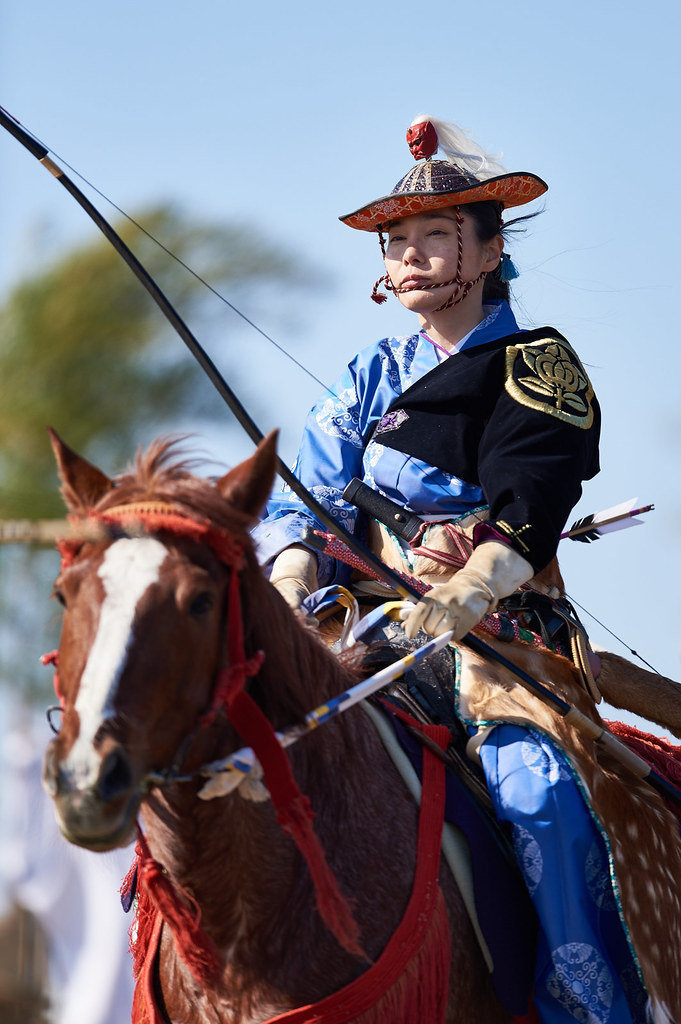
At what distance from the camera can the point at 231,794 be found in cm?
243

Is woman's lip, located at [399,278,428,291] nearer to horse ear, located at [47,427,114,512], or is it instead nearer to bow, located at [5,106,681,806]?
bow, located at [5,106,681,806]

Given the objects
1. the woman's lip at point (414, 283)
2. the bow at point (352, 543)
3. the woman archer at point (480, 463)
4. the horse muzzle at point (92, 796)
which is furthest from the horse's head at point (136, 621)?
the woman's lip at point (414, 283)

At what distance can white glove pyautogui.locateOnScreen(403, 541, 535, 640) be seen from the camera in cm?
279

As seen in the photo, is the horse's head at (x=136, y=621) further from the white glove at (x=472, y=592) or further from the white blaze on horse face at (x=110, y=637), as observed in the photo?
the white glove at (x=472, y=592)

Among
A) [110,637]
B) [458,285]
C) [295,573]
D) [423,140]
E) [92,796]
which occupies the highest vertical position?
[423,140]

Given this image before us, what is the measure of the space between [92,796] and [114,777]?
0.06 m

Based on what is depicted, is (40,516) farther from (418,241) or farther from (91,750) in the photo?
(418,241)

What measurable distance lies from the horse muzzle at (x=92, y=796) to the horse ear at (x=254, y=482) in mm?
585

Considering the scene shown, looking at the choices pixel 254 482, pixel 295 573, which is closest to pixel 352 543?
pixel 295 573

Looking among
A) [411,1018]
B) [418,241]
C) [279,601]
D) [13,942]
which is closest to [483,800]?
[411,1018]

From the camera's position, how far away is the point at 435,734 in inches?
122

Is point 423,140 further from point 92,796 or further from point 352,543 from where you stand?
point 92,796

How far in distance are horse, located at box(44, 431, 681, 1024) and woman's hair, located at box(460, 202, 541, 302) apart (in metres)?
1.88

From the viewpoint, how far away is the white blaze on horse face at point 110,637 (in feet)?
6.44
